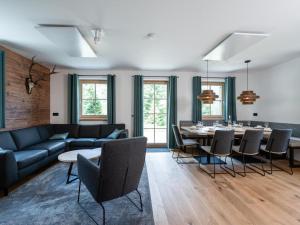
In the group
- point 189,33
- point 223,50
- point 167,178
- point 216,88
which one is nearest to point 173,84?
point 216,88

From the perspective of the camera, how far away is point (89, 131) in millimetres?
5398

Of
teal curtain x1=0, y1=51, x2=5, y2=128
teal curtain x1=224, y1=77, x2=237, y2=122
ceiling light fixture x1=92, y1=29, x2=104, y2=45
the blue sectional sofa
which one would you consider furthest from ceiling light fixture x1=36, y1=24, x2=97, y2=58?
teal curtain x1=224, y1=77, x2=237, y2=122

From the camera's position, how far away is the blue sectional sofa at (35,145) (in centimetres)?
271

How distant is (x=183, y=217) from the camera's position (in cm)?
222

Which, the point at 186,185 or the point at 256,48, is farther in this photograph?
the point at 256,48

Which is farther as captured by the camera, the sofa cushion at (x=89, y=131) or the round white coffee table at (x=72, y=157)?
the sofa cushion at (x=89, y=131)

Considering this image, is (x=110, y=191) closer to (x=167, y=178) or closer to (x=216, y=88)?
(x=167, y=178)

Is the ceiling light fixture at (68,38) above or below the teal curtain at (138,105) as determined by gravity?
above

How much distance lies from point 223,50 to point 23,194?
4307mm

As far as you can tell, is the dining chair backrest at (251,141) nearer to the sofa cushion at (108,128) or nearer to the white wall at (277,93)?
the white wall at (277,93)

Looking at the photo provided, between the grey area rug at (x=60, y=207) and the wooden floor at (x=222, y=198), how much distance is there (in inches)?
10.5

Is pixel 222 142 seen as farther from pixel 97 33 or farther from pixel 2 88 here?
pixel 2 88

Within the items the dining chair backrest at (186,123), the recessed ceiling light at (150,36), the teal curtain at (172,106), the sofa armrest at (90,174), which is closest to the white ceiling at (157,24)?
the recessed ceiling light at (150,36)

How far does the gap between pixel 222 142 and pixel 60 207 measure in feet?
9.51
